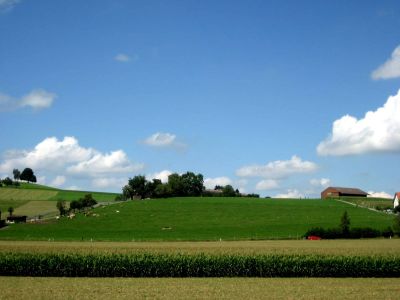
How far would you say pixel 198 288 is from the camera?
31.4 metres

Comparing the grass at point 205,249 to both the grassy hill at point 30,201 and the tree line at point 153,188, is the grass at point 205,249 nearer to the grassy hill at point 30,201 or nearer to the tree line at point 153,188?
the grassy hill at point 30,201

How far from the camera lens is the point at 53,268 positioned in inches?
1503

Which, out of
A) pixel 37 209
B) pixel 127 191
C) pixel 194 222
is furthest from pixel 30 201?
pixel 194 222

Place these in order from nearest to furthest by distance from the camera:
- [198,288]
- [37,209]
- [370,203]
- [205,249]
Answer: [198,288] → [205,249] → [37,209] → [370,203]

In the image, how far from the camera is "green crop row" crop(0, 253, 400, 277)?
3825 centimetres

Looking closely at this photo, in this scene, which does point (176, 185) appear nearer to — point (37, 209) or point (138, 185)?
point (138, 185)

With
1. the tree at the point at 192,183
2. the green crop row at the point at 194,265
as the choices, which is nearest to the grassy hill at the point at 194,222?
the green crop row at the point at 194,265

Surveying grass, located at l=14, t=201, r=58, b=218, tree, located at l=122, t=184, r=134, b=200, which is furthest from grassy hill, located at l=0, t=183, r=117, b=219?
tree, located at l=122, t=184, r=134, b=200

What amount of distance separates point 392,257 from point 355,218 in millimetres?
65220

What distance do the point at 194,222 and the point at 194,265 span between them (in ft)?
206

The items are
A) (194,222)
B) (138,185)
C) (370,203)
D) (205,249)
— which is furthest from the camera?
(138,185)

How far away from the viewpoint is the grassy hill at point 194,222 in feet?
268

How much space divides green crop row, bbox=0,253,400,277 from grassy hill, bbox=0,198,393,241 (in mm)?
36792

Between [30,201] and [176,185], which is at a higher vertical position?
[176,185]
